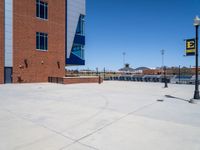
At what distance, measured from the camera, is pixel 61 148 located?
479cm

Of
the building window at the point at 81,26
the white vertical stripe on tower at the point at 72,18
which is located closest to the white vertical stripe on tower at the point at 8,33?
the white vertical stripe on tower at the point at 72,18

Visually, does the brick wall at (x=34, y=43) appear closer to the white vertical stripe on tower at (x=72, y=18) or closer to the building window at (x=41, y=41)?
the building window at (x=41, y=41)

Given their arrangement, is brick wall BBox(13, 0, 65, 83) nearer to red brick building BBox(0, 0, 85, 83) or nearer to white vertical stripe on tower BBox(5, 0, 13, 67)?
red brick building BBox(0, 0, 85, 83)

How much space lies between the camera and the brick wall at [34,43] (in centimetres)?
2627

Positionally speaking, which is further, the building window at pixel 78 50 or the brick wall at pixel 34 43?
the building window at pixel 78 50

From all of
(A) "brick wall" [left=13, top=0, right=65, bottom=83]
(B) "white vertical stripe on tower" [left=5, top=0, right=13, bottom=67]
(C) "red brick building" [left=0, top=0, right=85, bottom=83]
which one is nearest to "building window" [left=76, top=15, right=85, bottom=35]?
(C) "red brick building" [left=0, top=0, right=85, bottom=83]

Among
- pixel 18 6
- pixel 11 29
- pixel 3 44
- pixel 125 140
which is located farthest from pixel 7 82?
pixel 125 140

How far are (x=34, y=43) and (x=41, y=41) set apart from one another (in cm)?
139

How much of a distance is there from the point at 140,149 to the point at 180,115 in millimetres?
4192

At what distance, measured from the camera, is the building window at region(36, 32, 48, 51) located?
93.6 feet

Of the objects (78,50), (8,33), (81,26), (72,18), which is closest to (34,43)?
(8,33)

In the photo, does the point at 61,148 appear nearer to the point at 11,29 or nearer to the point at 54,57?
the point at 11,29

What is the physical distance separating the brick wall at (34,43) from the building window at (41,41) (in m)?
0.48

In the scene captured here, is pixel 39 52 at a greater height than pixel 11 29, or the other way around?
pixel 11 29
